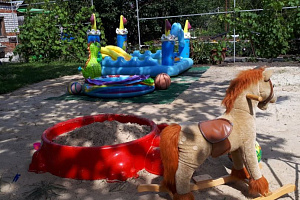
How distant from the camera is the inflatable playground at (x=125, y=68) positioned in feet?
22.1

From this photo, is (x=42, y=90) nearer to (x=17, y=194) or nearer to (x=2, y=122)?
(x=2, y=122)

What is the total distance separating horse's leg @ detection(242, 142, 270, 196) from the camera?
2.33m

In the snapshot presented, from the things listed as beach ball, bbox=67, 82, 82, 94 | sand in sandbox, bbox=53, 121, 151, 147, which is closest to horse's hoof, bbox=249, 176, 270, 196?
sand in sandbox, bbox=53, 121, 151, 147

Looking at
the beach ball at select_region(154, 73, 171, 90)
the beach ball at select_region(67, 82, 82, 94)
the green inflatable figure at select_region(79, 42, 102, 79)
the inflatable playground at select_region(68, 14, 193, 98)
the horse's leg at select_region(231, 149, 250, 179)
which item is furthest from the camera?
the green inflatable figure at select_region(79, 42, 102, 79)

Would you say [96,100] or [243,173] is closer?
[243,173]

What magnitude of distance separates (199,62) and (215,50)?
2.78 ft

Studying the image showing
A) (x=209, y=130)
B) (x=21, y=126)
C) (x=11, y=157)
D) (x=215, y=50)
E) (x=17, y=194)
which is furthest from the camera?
(x=215, y=50)

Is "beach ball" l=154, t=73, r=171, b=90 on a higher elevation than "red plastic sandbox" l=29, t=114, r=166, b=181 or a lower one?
higher

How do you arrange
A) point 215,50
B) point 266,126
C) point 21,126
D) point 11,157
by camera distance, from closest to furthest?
point 11,157 → point 266,126 → point 21,126 → point 215,50

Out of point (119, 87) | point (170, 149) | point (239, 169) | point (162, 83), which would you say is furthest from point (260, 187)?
point (162, 83)

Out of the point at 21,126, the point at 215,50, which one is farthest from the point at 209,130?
the point at 215,50

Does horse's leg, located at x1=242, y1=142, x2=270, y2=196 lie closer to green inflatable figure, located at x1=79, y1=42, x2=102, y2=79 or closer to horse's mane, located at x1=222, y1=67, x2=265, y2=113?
horse's mane, located at x1=222, y1=67, x2=265, y2=113

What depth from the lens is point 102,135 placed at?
10.5ft

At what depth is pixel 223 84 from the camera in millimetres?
7715
